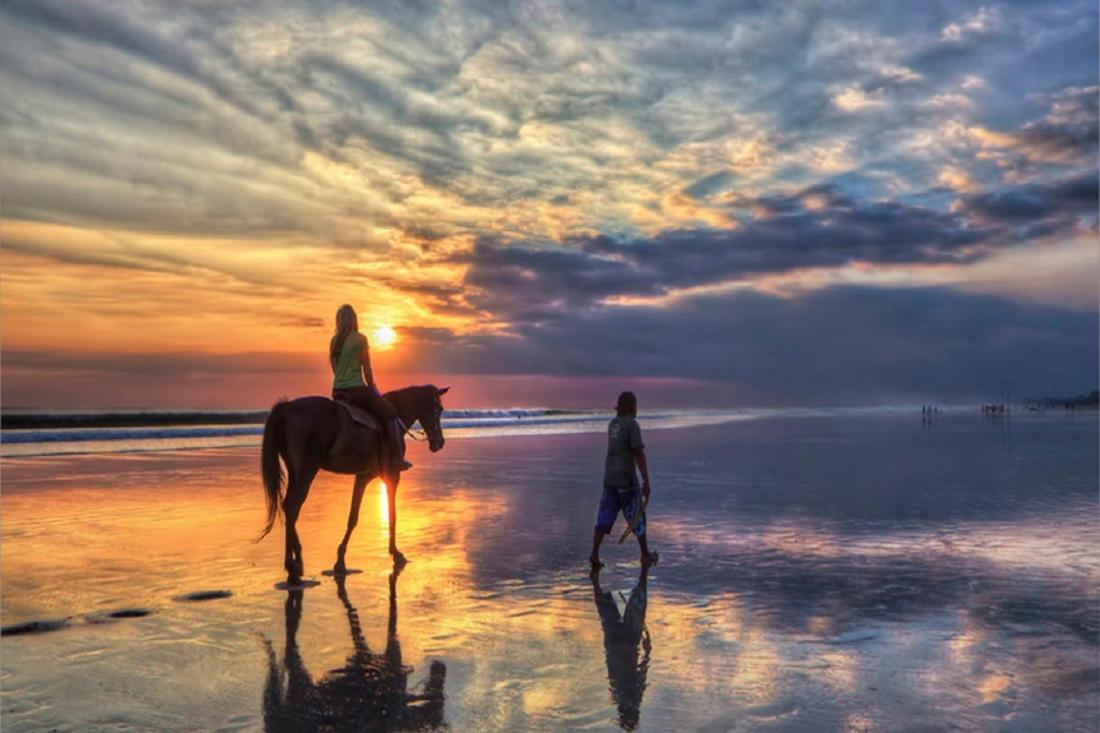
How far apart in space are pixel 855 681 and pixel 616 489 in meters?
5.12

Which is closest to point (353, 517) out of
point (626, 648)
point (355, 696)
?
point (626, 648)

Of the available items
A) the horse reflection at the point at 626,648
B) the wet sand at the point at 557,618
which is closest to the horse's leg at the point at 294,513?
the wet sand at the point at 557,618

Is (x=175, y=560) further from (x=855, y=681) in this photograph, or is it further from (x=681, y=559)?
(x=855, y=681)

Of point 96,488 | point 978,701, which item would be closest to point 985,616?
point 978,701

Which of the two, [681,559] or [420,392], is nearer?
[681,559]

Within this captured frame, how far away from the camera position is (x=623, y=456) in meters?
10.9

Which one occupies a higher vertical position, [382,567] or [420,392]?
[420,392]

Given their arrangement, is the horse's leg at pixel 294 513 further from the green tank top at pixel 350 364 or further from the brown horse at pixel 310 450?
the green tank top at pixel 350 364

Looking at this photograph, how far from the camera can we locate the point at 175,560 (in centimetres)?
1091

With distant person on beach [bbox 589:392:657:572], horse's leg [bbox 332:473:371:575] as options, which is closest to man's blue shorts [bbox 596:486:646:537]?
distant person on beach [bbox 589:392:657:572]

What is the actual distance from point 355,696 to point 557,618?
8.64ft

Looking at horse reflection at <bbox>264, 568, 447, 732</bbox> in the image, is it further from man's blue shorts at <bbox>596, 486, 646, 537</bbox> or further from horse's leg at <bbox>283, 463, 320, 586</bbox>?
man's blue shorts at <bbox>596, 486, 646, 537</bbox>

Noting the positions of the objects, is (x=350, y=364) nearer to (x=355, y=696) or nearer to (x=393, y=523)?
(x=393, y=523)

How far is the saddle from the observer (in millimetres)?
11031
